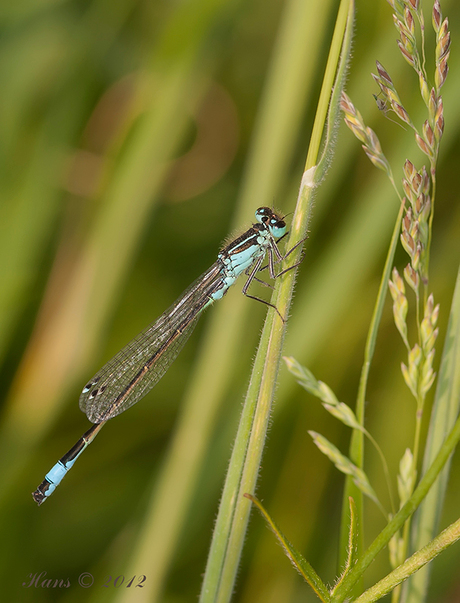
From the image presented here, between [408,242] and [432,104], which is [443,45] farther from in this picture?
[408,242]

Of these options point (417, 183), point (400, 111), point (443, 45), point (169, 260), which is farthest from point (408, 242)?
point (169, 260)

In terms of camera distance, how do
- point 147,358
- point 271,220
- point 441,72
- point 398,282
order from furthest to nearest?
point 147,358 < point 271,220 < point 398,282 < point 441,72

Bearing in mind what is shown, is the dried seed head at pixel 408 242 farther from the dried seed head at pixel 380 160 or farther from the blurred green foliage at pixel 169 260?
the blurred green foliage at pixel 169 260

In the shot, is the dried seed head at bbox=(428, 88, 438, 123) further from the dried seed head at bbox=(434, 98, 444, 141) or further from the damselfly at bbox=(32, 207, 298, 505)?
the damselfly at bbox=(32, 207, 298, 505)

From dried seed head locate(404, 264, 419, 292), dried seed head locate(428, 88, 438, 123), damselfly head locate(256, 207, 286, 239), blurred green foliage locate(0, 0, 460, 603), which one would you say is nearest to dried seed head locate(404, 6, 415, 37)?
dried seed head locate(428, 88, 438, 123)

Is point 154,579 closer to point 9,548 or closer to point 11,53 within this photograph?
point 9,548

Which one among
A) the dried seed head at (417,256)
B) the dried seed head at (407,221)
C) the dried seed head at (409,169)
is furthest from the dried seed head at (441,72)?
the dried seed head at (417,256)

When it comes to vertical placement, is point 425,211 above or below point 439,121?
below
